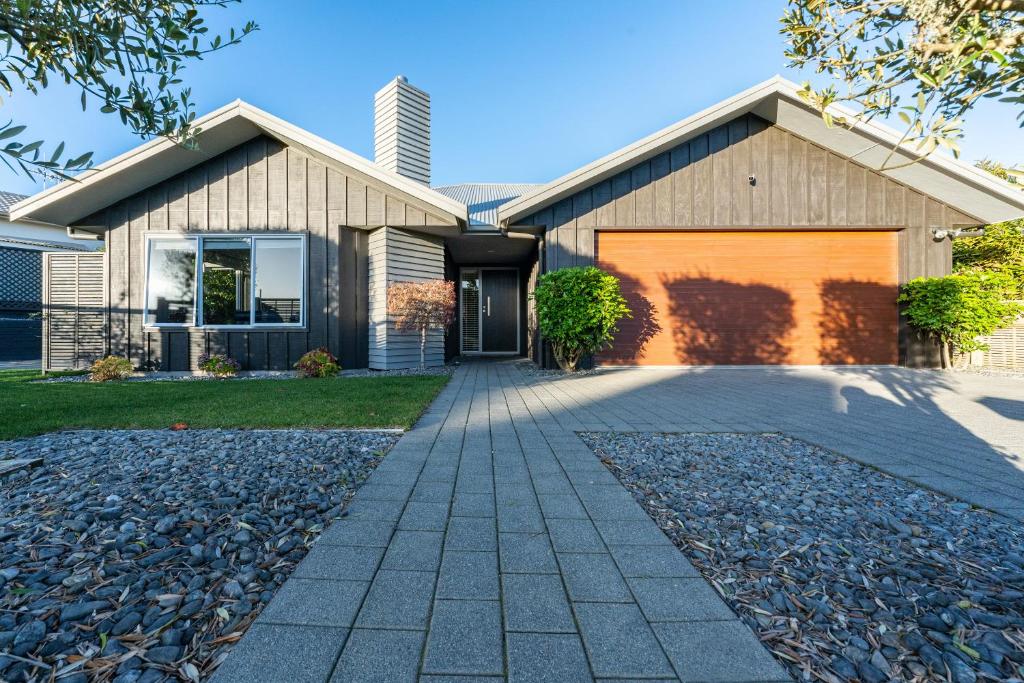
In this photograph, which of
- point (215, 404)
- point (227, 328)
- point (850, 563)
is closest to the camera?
point (850, 563)

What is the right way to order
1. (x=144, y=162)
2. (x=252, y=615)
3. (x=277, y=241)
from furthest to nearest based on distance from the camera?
(x=277, y=241) < (x=144, y=162) < (x=252, y=615)

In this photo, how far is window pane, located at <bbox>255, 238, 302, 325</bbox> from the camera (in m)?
7.62

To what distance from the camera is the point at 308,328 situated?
7.66 metres

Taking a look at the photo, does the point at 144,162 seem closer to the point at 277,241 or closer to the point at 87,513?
the point at 277,241

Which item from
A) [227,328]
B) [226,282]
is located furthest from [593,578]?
[226,282]

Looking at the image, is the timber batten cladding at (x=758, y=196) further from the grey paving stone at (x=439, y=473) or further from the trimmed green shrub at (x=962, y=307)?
the grey paving stone at (x=439, y=473)

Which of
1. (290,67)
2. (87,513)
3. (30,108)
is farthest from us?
(290,67)

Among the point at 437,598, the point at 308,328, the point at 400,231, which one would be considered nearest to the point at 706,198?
the point at 400,231

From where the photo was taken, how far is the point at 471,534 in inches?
71.9

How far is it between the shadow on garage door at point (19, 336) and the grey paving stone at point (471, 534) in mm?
14278

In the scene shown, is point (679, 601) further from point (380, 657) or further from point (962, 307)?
point (962, 307)

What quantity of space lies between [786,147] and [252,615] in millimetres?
10140

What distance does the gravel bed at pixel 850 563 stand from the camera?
1188 mm

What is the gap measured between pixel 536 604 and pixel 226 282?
8.39 m
